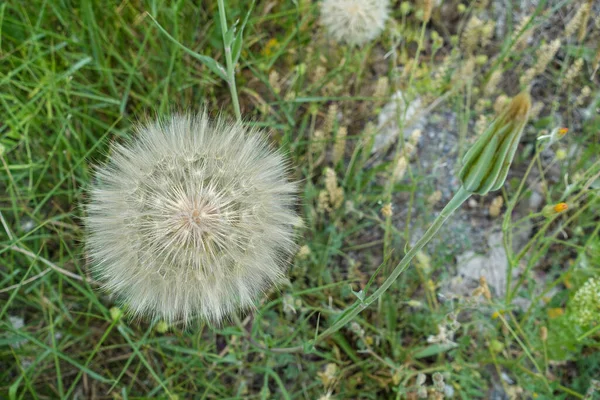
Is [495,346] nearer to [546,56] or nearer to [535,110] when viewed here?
[535,110]

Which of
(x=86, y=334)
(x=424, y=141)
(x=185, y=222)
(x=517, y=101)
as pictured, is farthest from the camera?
(x=424, y=141)

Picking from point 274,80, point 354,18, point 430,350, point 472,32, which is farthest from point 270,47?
point 430,350

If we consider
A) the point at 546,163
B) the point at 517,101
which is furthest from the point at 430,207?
the point at 517,101

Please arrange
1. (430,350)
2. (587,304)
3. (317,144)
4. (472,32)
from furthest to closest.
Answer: (472,32)
(317,144)
(430,350)
(587,304)

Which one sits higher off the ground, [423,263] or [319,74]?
[319,74]

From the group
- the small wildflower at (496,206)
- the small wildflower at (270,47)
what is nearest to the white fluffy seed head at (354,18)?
the small wildflower at (270,47)

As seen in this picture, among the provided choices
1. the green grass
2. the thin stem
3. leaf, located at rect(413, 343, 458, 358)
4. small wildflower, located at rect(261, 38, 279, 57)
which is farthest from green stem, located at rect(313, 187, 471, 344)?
small wildflower, located at rect(261, 38, 279, 57)

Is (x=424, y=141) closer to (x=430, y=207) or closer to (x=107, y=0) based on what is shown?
(x=430, y=207)
